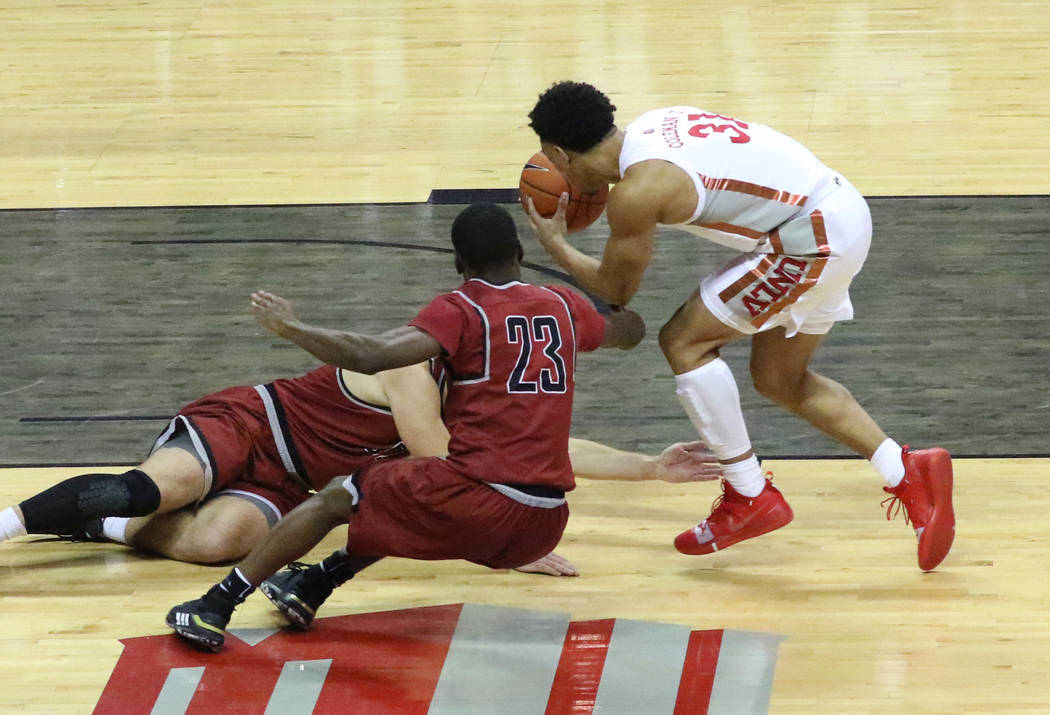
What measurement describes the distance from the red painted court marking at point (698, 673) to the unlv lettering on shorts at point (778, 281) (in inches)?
36.3

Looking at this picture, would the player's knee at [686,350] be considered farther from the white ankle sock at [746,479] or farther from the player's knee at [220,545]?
the player's knee at [220,545]

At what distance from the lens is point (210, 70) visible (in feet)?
30.5

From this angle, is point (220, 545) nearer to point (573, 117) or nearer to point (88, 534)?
point (88, 534)

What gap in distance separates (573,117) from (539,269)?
2.46m

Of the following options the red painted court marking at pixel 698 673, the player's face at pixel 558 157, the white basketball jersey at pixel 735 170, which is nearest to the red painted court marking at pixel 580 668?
the red painted court marking at pixel 698 673

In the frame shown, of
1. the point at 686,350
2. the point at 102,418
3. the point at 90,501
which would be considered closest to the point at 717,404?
the point at 686,350

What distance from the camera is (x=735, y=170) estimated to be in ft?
13.5


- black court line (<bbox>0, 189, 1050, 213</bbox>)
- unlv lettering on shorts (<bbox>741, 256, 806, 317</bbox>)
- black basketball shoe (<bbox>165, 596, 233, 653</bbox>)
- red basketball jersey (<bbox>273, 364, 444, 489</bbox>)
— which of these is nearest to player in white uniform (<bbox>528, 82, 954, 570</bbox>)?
unlv lettering on shorts (<bbox>741, 256, 806, 317</bbox>)

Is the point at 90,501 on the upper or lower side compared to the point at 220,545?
upper

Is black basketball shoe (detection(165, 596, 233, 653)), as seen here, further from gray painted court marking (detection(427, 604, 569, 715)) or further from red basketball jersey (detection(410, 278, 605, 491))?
red basketball jersey (detection(410, 278, 605, 491))

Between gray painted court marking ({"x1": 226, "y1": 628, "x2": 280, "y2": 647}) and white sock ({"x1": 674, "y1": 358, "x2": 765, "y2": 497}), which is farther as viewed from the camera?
white sock ({"x1": 674, "y1": 358, "x2": 765, "y2": 497})

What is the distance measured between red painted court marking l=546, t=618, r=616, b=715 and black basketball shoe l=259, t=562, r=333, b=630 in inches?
26.0

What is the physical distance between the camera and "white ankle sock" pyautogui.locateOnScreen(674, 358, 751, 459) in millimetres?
4281

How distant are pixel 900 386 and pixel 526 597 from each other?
6.04ft
